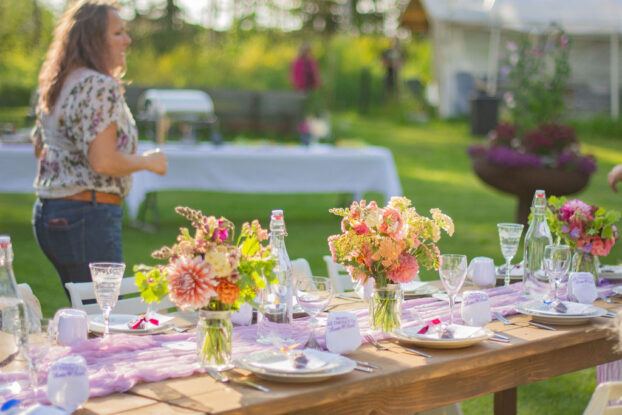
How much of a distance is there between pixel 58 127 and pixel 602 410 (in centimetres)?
212

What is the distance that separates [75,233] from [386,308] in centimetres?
136

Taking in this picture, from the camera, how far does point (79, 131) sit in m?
3.01

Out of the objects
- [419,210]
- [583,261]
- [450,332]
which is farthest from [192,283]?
[419,210]

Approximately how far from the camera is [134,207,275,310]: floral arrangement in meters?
1.80

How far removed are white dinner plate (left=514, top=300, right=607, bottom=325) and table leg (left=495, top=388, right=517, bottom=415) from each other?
604mm

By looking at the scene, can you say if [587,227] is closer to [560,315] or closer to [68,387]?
[560,315]

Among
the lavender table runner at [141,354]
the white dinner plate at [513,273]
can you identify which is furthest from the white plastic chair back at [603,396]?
the white dinner plate at [513,273]

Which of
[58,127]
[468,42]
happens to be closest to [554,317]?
[58,127]

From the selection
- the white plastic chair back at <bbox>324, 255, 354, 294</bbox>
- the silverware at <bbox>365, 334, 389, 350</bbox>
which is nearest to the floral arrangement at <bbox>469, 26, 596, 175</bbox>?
the white plastic chair back at <bbox>324, 255, 354, 294</bbox>

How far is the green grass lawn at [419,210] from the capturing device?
3988mm

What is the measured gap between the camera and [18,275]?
18.9 ft

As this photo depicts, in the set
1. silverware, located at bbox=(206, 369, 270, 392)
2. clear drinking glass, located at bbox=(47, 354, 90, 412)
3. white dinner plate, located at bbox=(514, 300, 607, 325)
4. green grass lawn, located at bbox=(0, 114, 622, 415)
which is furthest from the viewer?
green grass lawn, located at bbox=(0, 114, 622, 415)

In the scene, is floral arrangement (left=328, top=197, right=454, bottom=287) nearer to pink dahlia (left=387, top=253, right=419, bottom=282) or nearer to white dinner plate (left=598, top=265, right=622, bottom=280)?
pink dahlia (left=387, top=253, right=419, bottom=282)

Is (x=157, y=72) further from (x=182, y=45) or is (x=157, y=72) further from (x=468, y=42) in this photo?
(x=468, y=42)
